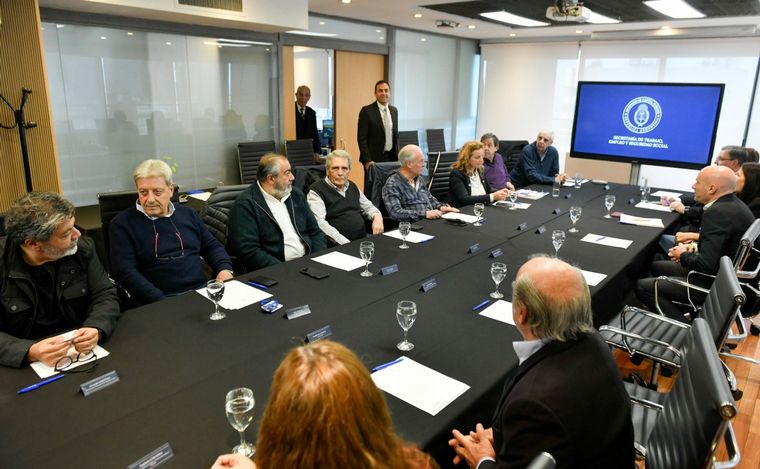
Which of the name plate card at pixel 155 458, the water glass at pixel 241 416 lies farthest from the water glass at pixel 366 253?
the name plate card at pixel 155 458

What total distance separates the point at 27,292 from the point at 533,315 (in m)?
1.81

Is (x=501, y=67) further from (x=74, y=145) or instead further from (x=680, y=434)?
(x=680, y=434)

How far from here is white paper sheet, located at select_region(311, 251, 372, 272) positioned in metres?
2.64

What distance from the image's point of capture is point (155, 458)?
3.90ft

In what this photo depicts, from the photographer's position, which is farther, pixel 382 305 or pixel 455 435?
pixel 382 305

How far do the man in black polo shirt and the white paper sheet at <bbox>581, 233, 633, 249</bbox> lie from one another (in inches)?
59.0

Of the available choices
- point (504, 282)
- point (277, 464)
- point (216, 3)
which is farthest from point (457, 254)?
point (216, 3)

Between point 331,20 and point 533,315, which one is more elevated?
point 331,20

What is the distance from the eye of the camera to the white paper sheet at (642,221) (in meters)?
3.86

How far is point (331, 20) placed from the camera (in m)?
7.13

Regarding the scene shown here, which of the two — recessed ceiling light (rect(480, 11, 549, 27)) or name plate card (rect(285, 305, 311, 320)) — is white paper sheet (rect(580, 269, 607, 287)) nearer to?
name plate card (rect(285, 305, 311, 320))

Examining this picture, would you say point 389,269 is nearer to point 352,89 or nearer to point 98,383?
point 98,383

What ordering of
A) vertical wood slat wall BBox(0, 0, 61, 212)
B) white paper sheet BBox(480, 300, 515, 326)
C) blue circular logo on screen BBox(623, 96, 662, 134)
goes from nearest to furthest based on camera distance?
white paper sheet BBox(480, 300, 515, 326) < vertical wood slat wall BBox(0, 0, 61, 212) < blue circular logo on screen BBox(623, 96, 662, 134)

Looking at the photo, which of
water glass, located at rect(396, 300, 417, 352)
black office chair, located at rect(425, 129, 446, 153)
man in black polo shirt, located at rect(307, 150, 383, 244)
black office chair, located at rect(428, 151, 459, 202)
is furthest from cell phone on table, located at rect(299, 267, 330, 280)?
black office chair, located at rect(425, 129, 446, 153)
